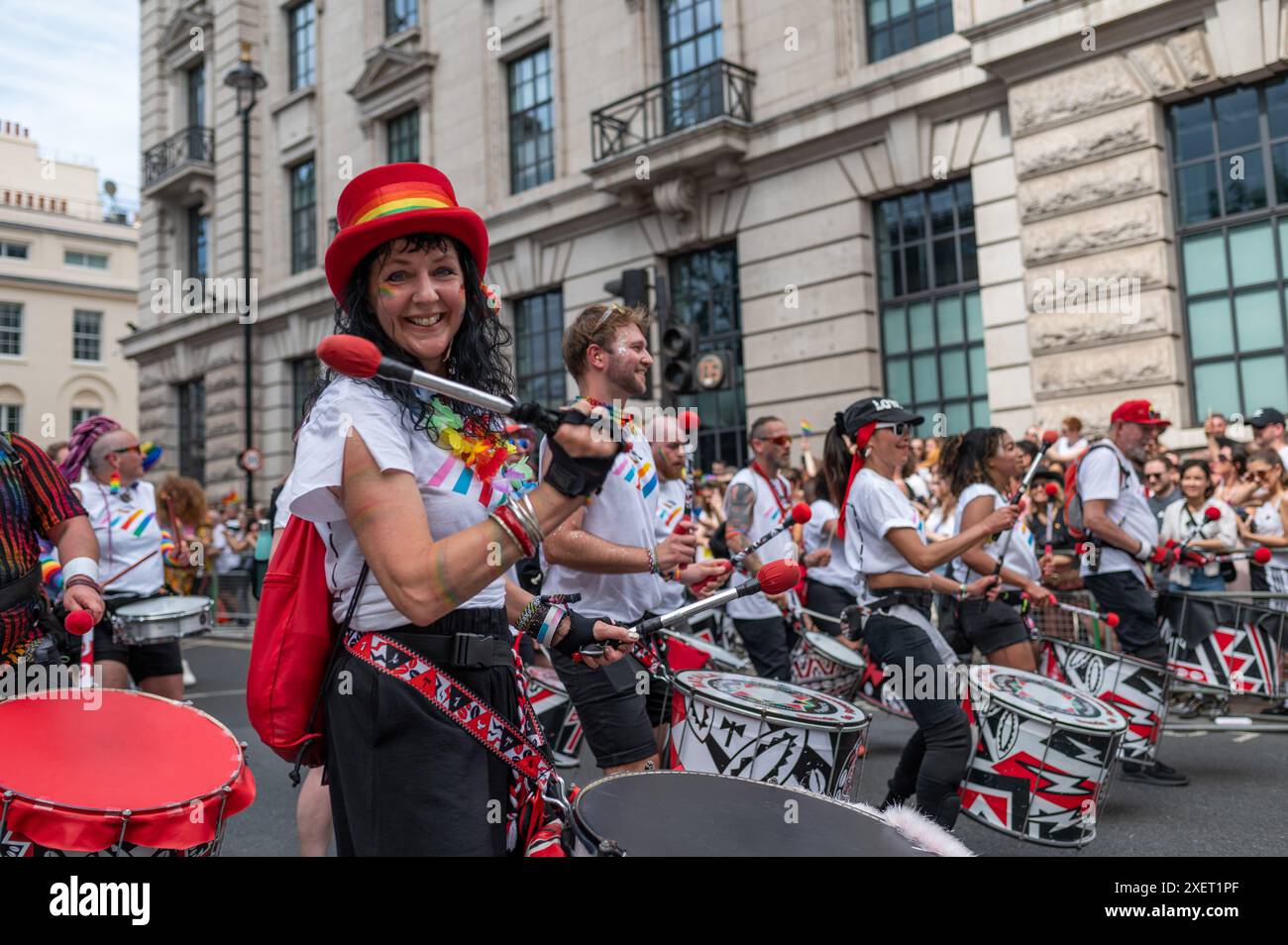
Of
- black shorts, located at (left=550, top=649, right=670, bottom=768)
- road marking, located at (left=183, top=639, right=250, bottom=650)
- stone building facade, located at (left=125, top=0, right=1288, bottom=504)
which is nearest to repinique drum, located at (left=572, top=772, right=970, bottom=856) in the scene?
black shorts, located at (left=550, top=649, right=670, bottom=768)

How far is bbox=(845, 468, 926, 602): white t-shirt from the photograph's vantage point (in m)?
4.97

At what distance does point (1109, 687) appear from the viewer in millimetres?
5891

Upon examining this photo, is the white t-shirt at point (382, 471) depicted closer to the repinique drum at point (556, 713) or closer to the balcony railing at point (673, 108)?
the repinique drum at point (556, 713)

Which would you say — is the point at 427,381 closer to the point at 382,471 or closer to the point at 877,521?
the point at 382,471

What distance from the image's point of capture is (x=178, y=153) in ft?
95.0

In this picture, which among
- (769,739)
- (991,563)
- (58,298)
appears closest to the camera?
(769,739)

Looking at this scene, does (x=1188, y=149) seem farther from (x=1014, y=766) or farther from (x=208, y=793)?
(x=208, y=793)

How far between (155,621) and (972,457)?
15.1ft

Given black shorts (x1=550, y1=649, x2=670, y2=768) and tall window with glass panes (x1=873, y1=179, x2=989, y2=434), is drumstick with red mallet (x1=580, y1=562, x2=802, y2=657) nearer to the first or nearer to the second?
black shorts (x1=550, y1=649, x2=670, y2=768)

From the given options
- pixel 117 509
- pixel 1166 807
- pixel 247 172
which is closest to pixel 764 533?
pixel 1166 807

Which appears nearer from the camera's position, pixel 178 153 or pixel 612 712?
→ pixel 612 712

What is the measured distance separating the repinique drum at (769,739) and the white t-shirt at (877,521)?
46.1 inches

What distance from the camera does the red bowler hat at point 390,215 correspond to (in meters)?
2.17
